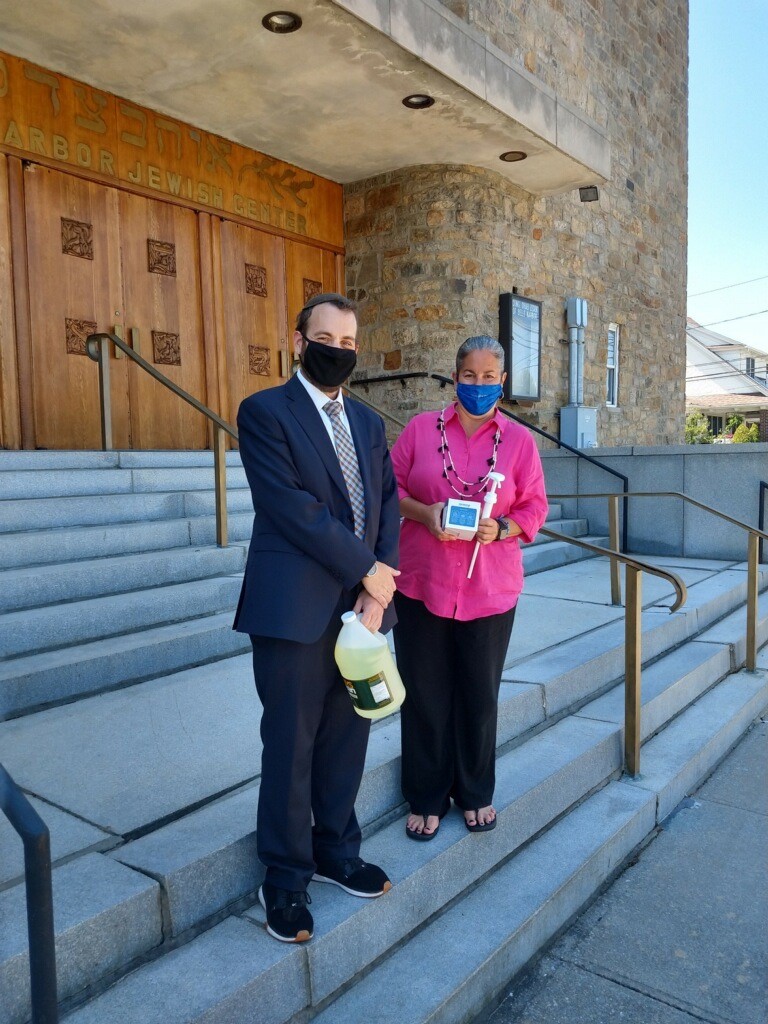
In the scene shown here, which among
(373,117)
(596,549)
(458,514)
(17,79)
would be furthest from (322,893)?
(373,117)

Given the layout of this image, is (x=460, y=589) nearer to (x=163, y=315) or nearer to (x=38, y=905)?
(x=38, y=905)

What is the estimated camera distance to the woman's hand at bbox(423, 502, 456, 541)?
7.68 feet

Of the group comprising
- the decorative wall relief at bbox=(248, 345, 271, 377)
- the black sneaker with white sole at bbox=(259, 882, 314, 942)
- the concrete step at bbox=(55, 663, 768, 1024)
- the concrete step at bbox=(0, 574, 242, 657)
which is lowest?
the concrete step at bbox=(55, 663, 768, 1024)

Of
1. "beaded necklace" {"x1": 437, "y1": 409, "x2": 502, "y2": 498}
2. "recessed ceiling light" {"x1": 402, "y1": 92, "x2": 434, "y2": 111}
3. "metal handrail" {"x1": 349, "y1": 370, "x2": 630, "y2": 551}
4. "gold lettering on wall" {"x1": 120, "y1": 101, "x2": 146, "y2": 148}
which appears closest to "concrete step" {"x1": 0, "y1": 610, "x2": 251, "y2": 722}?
"beaded necklace" {"x1": 437, "y1": 409, "x2": 502, "y2": 498}

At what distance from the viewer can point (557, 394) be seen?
9.86 m

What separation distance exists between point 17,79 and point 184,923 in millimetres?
6221

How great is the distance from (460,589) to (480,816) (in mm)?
785

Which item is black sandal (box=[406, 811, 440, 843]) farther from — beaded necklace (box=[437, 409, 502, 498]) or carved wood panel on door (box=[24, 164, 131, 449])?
carved wood panel on door (box=[24, 164, 131, 449])

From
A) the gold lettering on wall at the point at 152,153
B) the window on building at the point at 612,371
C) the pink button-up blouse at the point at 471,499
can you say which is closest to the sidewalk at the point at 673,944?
the pink button-up blouse at the point at 471,499

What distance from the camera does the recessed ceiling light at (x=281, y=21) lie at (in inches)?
209

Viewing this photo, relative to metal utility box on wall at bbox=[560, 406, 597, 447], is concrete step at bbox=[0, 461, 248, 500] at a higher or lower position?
lower

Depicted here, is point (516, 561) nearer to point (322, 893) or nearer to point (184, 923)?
point (322, 893)

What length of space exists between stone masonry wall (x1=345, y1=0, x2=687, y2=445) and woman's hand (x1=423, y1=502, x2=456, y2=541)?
5.84 metres

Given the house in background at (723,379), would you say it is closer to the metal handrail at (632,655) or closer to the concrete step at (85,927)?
the metal handrail at (632,655)
